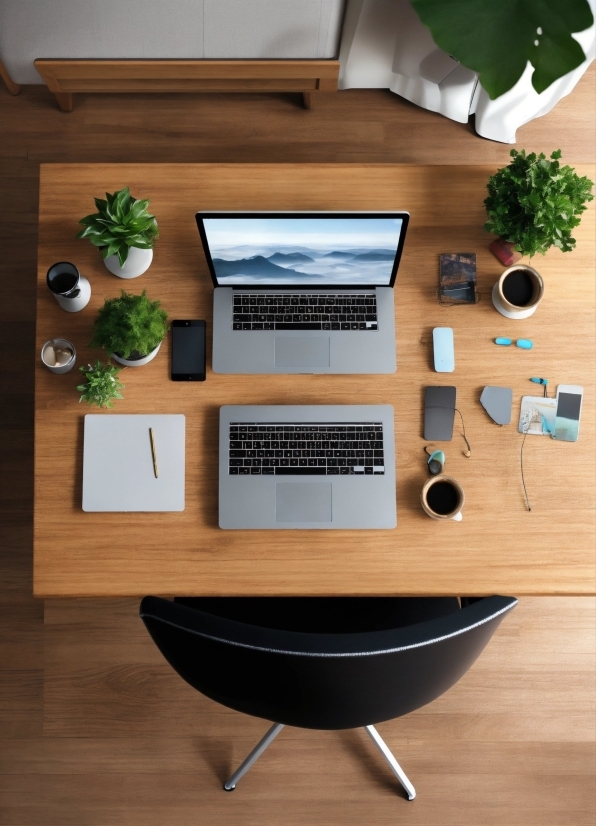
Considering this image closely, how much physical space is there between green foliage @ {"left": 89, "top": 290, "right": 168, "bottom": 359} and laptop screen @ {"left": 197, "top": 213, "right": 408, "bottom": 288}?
0.18 meters

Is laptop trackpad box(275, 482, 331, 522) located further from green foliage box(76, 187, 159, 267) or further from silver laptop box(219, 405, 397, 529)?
green foliage box(76, 187, 159, 267)

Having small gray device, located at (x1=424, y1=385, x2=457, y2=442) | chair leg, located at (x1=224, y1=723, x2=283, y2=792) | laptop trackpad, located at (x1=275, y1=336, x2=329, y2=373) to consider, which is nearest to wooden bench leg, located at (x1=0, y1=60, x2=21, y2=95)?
laptop trackpad, located at (x1=275, y1=336, x2=329, y2=373)

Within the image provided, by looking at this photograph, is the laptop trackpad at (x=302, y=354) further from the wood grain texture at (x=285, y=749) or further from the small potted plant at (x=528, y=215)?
the wood grain texture at (x=285, y=749)

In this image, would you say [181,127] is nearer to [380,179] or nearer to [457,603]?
[380,179]

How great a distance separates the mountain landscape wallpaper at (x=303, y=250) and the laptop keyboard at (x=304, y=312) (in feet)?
0.14

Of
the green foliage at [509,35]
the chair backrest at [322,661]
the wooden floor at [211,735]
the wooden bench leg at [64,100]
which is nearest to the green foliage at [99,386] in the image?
the chair backrest at [322,661]

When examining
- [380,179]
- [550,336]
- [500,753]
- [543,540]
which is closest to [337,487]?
[543,540]

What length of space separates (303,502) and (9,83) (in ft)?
6.01

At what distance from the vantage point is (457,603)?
5.17ft

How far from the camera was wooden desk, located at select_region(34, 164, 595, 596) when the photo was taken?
1406 millimetres

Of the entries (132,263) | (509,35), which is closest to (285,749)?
(132,263)

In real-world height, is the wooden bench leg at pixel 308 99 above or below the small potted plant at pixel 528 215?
above

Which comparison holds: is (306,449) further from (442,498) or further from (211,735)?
(211,735)

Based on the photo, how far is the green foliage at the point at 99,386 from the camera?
1.40 metres
